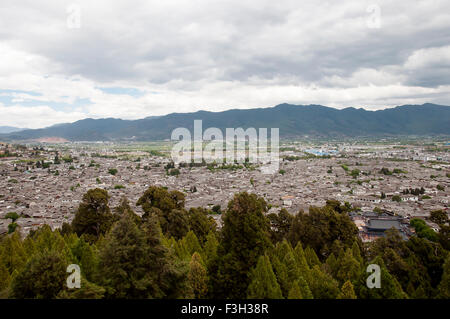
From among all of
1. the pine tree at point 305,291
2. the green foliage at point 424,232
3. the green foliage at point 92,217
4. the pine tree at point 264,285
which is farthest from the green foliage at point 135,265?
the green foliage at point 424,232

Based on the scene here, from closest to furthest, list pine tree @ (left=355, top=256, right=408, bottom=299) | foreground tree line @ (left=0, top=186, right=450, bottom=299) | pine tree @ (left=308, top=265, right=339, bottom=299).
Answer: foreground tree line @ (left=0, top=186, right=450, bottom=299), pine tree @ (left=355, top=256, right=408, bottom=299), pine tree @ (left=308, top=265, right=339, bottom=299)

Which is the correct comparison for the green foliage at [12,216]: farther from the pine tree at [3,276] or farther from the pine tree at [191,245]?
the pine tree at [191,245]

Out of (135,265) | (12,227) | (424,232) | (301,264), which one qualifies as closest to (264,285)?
(135,265)

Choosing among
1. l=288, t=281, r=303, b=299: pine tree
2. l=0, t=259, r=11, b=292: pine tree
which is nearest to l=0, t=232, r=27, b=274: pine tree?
l=0, t=259, r=11, b=292: pine tree

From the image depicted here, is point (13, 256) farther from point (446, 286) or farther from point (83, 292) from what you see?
point (446, 286)

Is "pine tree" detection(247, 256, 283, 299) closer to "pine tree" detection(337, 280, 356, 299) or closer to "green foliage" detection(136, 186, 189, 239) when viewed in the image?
"pine tree" detection(337, 280, 356, 299)

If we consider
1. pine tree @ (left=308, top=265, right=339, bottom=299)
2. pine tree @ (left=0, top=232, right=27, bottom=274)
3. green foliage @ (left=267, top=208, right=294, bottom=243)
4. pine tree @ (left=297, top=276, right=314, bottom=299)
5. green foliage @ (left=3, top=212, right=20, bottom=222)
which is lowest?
green foliage @ (left=3, top=212, right=20, bottom=222)

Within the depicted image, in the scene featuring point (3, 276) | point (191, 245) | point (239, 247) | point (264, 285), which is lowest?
point (191, 245)
